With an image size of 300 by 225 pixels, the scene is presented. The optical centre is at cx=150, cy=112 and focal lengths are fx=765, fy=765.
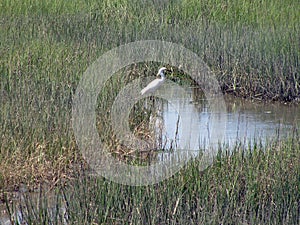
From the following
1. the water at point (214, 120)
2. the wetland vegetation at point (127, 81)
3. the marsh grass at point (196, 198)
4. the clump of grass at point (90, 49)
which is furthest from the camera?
the water at point (214, 120)

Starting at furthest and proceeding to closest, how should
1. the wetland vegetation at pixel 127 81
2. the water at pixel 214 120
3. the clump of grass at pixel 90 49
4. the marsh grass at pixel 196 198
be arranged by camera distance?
the water at pixel 214 120 < the clump of grass at pixel 90 49 < the wetland vegetation at pixel 127 81 < the marsh grass at pixel 196 198

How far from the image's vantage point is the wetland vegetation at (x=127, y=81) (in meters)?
4.88

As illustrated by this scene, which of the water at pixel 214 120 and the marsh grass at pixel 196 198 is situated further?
the water at pixel 214 120

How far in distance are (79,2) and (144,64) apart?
2711 millimetres

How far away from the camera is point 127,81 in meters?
8.50

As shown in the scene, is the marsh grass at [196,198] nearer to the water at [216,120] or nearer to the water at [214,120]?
the water at [214,120]

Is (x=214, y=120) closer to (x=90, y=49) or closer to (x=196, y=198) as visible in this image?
(x=90, y=49)

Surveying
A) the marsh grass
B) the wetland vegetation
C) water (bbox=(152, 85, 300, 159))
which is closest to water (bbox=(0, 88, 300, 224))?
water (bbox=(152, 85, 300, 159))

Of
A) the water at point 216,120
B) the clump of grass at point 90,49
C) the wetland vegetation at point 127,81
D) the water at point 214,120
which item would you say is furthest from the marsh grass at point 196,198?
the water at point 216,120

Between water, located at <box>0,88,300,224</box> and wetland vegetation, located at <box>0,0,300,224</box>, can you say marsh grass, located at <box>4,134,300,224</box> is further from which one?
water, located at <box>0,88,300,224</box>

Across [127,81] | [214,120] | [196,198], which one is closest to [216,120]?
[214,120]

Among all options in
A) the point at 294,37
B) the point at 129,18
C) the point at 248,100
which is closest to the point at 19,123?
the point at 248,100

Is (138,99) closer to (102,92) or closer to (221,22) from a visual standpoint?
(102,92)

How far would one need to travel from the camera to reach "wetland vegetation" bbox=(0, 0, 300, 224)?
4879 millimetres
